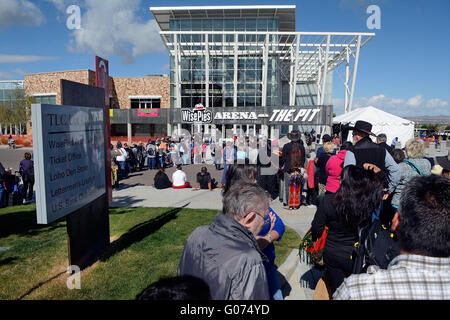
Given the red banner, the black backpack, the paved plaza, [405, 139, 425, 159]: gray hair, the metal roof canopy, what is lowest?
the paved plaza

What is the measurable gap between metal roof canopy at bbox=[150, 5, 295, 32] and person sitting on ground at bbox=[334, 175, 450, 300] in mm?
38149

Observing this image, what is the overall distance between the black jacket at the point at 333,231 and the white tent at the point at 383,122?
20.1 metres

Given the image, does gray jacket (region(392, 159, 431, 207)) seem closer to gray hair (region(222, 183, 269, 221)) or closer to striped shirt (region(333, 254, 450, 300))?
gray hair (region(222, 183, 269, 221))

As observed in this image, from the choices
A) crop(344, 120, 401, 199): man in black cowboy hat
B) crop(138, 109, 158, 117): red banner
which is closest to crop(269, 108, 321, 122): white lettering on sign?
crop(138, 109, 158, 117): red banner

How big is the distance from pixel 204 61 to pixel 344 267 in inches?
1413

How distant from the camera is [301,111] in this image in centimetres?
2172

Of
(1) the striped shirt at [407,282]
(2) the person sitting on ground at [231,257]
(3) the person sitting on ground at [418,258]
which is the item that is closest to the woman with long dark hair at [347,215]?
(2) the person sitting on ground at [231,257]

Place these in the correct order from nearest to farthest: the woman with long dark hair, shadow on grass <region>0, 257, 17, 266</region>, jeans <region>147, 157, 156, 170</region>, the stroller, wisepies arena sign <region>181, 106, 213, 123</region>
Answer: the woman with long dark hair → shadow on grass <region>0, 257, 17, 266</region> → the stroller → jeans <region>147, 157, 156, 170</region> → wisepies arena sign <region>181, 106, 213, 123</region>

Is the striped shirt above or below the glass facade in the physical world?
below

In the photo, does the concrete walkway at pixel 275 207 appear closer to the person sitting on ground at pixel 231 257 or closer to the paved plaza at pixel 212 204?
the paved plaza at pixel 212 204

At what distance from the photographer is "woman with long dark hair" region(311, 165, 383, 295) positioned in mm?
2738
